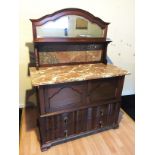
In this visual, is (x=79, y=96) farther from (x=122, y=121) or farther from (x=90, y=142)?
(x=122, y=121)

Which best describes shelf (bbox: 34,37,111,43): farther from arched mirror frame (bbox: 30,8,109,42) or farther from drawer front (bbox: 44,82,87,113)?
drawer front (bbox: 44,82,87,113)

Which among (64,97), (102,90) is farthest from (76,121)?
(102,90)

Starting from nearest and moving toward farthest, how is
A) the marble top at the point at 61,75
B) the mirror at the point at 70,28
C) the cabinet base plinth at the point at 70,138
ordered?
the marble top at the point at 61,75
the cabinet base plinth at the point at 70,138
the mirror at the point at 70,28

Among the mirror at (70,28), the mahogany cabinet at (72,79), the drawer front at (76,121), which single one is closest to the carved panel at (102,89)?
the mahogany cabinet at (72,79)

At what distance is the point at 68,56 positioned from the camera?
6.27 feet

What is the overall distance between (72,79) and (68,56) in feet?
1.85

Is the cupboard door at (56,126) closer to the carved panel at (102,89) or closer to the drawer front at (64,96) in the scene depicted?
the drawer front at (64,96)

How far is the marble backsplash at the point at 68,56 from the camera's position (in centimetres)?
181

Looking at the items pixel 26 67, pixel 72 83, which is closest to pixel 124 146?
pixel 72 83

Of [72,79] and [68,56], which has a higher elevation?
[68,56]

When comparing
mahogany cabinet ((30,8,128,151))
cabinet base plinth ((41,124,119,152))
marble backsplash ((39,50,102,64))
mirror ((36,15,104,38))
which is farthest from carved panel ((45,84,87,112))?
mirror ((36,15,104,38))

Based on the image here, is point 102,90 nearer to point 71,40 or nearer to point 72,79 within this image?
point 72,79

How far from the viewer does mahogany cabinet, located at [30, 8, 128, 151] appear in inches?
58.6

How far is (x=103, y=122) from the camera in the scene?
1.82 m
